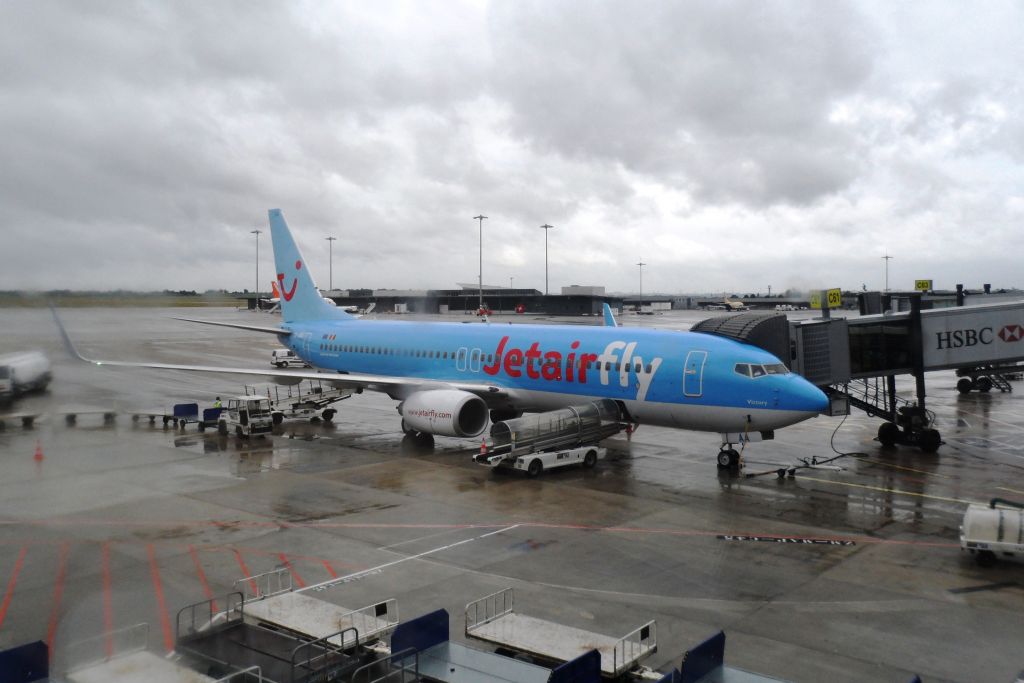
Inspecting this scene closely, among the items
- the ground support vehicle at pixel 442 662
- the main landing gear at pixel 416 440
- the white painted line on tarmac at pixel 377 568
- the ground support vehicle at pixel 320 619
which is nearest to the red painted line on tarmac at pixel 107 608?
the ground support vehicle at pixel 320 619

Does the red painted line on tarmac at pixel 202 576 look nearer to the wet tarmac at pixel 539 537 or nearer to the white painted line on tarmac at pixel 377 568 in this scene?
the wet tarmac at pixel 539 537

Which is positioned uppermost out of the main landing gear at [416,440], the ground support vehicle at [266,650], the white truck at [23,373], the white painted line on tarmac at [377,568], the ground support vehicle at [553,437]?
the white truck at [23,373]

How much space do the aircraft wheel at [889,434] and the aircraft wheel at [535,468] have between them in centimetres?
1362

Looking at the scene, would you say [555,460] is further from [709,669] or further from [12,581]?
[709,669]

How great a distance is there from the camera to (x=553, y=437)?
24047mm

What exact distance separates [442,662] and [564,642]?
5.47 feet

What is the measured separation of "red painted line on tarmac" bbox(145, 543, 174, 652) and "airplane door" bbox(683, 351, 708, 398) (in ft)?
49.3

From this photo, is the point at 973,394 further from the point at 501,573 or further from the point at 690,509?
the point at 501,573

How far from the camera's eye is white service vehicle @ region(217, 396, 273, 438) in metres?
29.2

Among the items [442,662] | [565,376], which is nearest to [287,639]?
[442,662]

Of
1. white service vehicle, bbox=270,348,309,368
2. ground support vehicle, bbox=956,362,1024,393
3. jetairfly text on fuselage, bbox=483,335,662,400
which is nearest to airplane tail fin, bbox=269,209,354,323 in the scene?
jetairfly text on fuselage, bbox=483,335,662,400

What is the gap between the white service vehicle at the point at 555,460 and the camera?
22.8m

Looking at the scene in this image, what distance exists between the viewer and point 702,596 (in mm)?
13578

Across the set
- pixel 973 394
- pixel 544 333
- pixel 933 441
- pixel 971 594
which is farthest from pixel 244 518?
pixel 973 394
